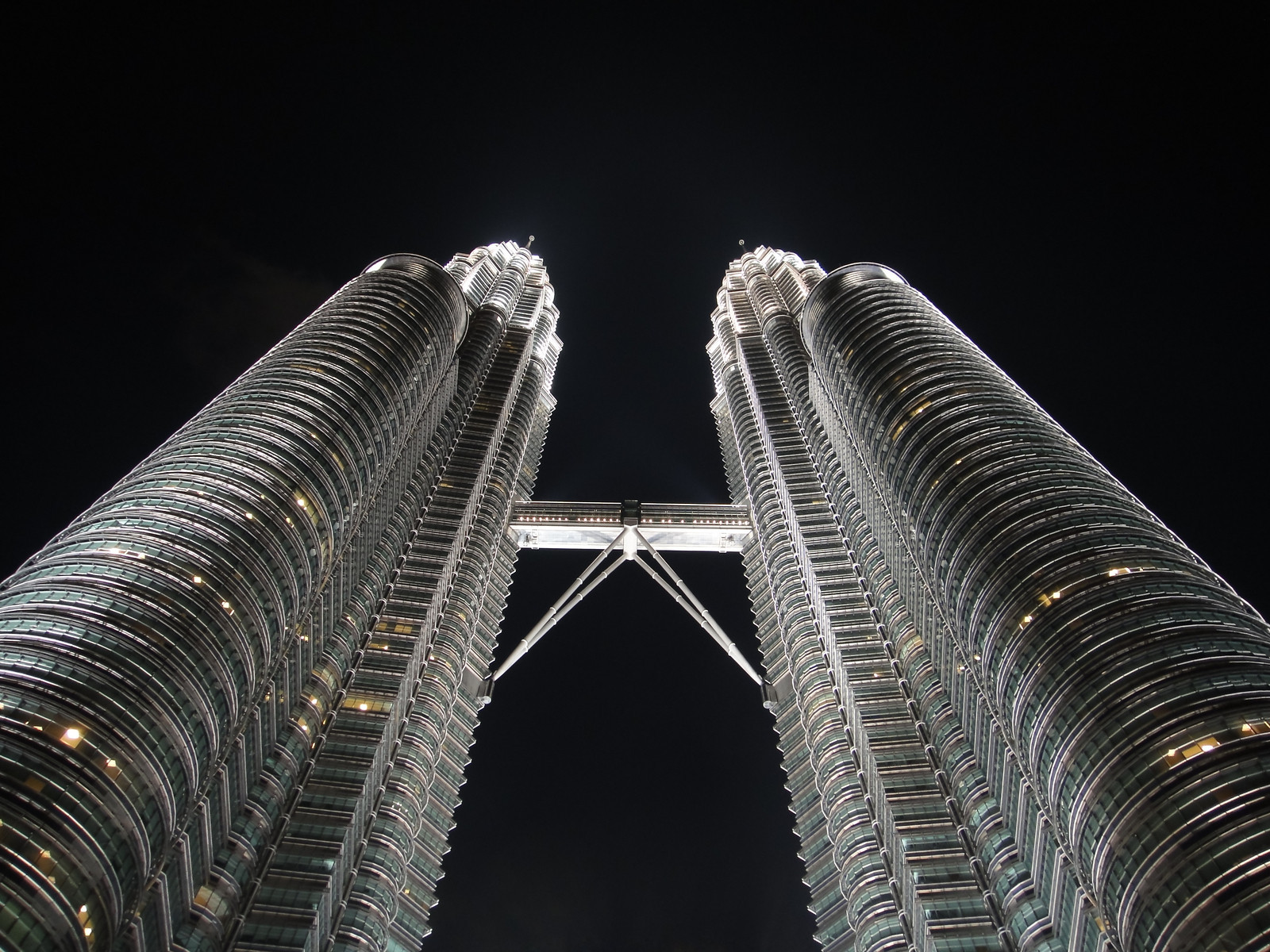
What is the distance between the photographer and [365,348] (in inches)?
3846

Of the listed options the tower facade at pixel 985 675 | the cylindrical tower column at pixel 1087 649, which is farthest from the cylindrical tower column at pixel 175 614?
the cylindrical tower column at pixel 1087 649

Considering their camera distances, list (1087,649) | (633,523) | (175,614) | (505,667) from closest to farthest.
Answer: (1087,649) → (175,614) → (505,667) → (633,523)

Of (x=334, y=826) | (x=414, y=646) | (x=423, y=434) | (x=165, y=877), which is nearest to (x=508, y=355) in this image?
(x=423, y=434)

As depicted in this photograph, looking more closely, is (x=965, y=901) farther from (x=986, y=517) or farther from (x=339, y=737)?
(x=339, y=737)

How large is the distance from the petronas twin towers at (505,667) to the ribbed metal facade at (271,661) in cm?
26

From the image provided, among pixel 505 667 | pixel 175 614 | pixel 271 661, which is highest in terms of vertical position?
pixel 505 667

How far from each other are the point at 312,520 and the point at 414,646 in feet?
67.5

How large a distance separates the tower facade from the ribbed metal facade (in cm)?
3547

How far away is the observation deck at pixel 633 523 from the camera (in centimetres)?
13000

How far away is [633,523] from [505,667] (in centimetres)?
2522

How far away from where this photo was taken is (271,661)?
7225 centimetres

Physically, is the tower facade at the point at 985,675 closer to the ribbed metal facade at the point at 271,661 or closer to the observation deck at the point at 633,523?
the observation deck at the point at 633,523

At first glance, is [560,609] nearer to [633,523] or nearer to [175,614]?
[633,523]

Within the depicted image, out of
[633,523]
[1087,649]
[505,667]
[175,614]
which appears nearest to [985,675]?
[1087,649]
